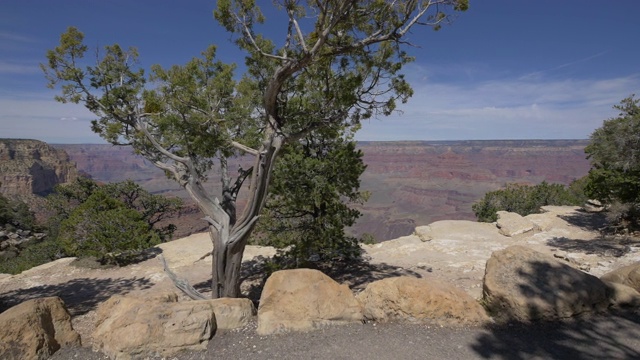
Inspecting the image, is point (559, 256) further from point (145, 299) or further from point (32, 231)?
point (32, 231)

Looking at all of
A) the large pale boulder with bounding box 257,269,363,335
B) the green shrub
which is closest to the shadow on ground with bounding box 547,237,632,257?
the large pale boulder with bounding box 257,269,363,335

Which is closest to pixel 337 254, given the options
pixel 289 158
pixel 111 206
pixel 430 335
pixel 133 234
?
pixel 289 158

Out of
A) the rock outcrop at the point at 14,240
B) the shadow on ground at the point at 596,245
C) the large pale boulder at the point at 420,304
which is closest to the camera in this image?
the large pale boulder at the point at 420,304

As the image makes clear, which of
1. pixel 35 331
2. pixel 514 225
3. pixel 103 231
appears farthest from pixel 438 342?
pixel 514 225

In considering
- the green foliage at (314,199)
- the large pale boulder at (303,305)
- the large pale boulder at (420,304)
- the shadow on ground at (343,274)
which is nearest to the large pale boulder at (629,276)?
the large pale boulder at (420,304)

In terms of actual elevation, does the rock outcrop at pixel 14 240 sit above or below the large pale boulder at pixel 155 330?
below

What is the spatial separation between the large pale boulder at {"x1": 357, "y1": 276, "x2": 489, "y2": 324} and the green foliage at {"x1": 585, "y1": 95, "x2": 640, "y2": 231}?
12.7 metres

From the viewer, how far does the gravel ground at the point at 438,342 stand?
5.47 metres

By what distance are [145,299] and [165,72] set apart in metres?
6.08

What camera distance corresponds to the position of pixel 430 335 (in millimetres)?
6105

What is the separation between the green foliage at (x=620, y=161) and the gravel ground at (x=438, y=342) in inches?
440

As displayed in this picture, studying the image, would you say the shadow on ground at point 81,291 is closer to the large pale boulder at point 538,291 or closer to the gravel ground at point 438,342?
the gravel ground at point 438,342

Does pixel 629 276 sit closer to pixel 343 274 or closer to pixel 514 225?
pixel 343 274

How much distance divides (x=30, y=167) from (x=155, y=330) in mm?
164684
